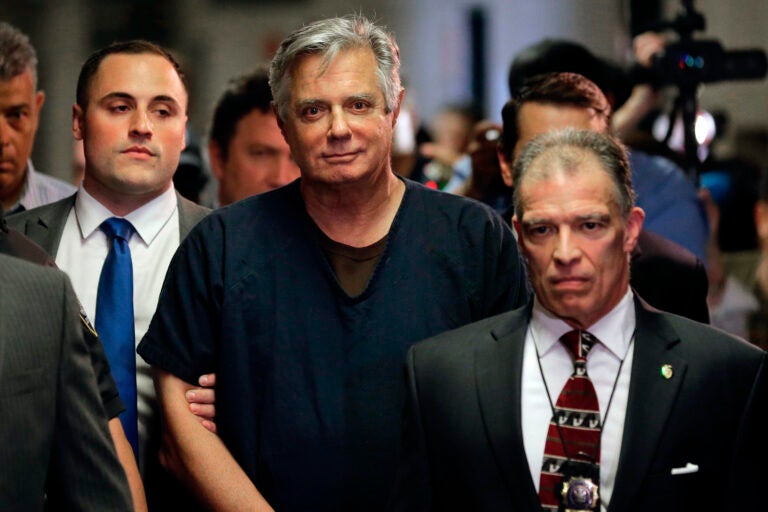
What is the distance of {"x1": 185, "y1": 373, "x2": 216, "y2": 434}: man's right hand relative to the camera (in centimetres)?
296

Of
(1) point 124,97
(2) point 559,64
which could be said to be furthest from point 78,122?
(2) point 559,64

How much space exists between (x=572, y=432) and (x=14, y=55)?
7.09ft

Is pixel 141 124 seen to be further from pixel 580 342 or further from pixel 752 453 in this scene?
pixel 752 453

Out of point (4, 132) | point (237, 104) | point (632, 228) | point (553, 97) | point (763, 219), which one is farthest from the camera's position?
point (763, 219)

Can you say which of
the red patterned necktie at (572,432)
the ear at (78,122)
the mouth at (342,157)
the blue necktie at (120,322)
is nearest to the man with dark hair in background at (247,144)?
the ear at (78,122)

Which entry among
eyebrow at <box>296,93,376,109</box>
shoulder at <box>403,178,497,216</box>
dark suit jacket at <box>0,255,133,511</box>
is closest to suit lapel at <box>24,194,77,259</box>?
eyebrow at <box>296,93,376,109</box>

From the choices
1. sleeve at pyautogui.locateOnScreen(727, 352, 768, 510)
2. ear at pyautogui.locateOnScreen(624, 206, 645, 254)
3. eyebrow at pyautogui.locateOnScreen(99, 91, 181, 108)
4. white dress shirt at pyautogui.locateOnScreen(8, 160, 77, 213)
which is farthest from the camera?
white dress shirt at pyautogui.locateOnScreen(8, 160, 77, 213)

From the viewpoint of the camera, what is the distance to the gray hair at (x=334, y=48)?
2980 millimetres

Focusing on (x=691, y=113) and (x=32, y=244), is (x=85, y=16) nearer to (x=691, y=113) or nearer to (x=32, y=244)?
(x=691, y=113)

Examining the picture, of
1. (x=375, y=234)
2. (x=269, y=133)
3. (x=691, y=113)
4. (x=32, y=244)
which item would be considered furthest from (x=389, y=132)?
(x=691, y=113)

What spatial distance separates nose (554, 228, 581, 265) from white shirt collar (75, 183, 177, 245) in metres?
1.20

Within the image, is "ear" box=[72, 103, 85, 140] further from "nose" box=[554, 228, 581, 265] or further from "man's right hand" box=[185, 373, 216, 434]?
"nose" box=[554, 228, 581, 265]

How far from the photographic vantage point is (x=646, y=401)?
2.49 metres

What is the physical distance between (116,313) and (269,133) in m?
1.21
